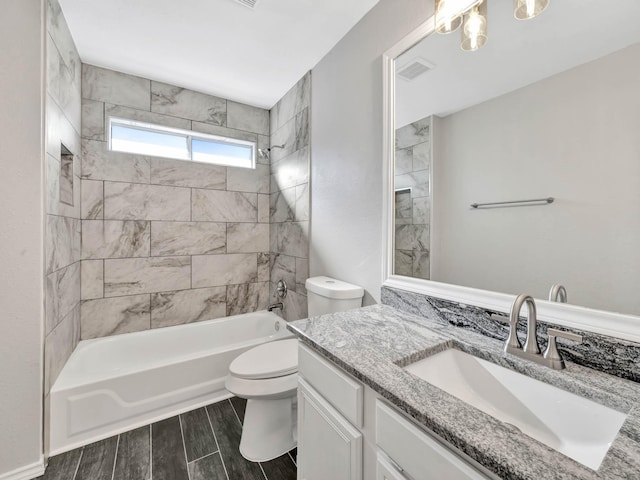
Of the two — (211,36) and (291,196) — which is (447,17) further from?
(291,196)

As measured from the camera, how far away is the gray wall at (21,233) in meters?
1.32

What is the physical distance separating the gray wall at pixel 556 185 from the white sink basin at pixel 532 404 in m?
0.31

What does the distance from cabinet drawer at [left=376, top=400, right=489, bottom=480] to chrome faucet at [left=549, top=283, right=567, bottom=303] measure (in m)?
0.64

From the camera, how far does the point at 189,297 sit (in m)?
2.61

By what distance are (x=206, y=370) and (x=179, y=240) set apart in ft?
4.02

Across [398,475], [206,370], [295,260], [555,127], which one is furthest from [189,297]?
[555,127]

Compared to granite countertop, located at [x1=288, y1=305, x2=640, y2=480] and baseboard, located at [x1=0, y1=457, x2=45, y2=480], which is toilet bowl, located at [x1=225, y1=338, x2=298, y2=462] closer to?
granite countertop, located at [x1=288, y1=305, x2=640, y2=480]

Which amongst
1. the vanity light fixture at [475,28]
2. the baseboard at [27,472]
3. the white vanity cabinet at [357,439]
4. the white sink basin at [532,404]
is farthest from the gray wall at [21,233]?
the vanity light fixture at [475,28]

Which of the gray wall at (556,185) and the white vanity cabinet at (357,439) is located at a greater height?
the gray wall at (556,185)

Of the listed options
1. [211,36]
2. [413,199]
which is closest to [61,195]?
[211,36]

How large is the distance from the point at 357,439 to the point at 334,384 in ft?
0.54

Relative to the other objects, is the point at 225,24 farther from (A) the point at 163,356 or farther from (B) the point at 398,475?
(A) the point at 163,356

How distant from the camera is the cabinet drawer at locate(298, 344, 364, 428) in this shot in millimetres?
833

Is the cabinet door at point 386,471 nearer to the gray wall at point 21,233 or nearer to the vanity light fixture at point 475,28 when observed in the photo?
the vanity light fixture at point 475,28
